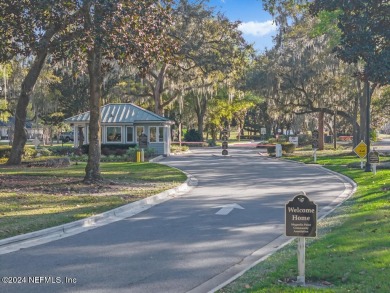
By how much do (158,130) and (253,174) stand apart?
18343 millimetres

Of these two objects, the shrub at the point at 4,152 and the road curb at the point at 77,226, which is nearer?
the road curb at the point at 77,226

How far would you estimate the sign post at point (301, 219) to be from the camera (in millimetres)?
6324

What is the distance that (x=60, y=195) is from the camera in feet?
49.4

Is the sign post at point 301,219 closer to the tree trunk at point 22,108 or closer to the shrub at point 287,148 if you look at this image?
the tree trunk at point 22,108

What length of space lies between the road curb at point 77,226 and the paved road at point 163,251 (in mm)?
275

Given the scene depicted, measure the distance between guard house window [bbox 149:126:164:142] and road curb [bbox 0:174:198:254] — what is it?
2534 cm

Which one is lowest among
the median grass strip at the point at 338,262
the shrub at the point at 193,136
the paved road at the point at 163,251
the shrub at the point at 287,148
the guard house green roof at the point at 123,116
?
the paved road at the point at 163,251

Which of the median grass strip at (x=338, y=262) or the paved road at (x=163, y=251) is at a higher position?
the median grass strip at (x=338, y=262)

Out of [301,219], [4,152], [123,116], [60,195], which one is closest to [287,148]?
[123,116]

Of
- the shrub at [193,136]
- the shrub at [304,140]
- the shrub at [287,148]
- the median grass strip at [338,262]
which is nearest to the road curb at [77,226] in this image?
the median grass strip at [338,262]

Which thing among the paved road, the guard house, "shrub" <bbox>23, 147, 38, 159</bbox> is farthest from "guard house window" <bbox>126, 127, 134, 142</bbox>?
the paved road

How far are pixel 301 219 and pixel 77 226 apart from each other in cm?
572

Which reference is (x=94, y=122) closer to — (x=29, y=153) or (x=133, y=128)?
(x=29, y=153)

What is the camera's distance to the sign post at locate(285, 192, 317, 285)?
249 inches
